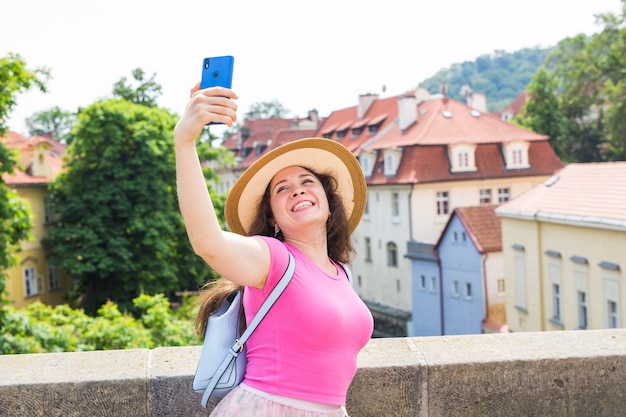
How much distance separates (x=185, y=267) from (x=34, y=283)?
6.70 m

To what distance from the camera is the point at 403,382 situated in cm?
363

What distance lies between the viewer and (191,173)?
246cm

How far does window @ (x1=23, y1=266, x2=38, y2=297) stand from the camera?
3522 centimetres

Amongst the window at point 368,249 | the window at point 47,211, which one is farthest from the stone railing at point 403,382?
the window at point 368,249

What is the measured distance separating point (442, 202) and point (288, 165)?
42.4 m

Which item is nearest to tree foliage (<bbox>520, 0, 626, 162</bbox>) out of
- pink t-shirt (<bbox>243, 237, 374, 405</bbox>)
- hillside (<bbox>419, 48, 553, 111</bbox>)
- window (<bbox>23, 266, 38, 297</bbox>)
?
window (<bbox>23, 266, 38, 297</bbox>)

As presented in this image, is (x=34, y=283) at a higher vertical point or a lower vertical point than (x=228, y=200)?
lower

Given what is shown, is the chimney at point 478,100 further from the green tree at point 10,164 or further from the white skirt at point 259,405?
the white skirt at point 259,405

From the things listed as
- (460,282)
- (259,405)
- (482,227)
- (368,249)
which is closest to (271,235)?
(259,405)

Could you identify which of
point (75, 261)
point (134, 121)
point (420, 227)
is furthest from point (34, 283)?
point (420, 227)

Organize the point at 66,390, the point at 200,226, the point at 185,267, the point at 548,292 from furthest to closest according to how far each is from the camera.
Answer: the point at 185,267
the point at 548,292
the point at 66,390
the point at 200,226

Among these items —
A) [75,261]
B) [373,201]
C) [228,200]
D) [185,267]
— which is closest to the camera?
[228,200]

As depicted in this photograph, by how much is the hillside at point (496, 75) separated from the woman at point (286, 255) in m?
164

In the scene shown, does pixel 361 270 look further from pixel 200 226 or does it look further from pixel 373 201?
pixel 200 226
